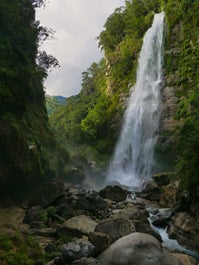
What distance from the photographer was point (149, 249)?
26.6 ft

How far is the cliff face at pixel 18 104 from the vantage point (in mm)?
18719

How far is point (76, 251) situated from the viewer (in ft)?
28.2

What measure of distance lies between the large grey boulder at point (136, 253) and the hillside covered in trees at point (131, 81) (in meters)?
19.9

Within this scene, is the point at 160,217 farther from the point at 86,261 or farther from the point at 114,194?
the point at 86,261

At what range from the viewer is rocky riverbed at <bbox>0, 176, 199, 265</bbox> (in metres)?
8.24

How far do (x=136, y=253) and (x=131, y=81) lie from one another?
3560 centimetres

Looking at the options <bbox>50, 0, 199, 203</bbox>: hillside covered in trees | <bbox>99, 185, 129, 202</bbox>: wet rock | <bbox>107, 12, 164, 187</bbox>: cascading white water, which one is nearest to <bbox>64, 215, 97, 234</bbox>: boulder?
<bbox>99, 185, 129, 202</bbox>: wet rock

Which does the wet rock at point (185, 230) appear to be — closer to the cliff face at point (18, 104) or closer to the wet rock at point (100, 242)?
the wet rock at point (100, 242)

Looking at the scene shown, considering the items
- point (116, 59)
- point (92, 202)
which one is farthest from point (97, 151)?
point (92, 202)

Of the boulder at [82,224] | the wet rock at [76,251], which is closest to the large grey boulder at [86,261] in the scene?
the wet rock at [76,251]

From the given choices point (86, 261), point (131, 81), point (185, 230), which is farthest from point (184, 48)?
point (86, 261)

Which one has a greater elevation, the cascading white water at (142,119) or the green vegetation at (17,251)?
the cascading white water at (142,119)

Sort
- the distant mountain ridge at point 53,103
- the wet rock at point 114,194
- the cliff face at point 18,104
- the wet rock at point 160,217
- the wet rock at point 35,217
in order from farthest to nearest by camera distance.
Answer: the distant mountain ridge at point 53,103, the wet rock at point 114,194, the cliff face at point 18,104, the wet rock at point 160,217, the wet rock at point 35,217

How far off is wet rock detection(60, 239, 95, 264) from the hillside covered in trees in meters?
19.9
